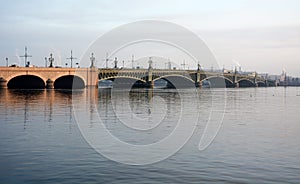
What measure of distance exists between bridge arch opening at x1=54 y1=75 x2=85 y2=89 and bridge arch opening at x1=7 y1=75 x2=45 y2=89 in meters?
8.41

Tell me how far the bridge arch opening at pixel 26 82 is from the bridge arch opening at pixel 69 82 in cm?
841

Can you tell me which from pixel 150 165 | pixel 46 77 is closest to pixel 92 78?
pixel 46 77

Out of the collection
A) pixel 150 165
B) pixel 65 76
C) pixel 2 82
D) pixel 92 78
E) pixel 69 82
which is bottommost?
pixel 150 165

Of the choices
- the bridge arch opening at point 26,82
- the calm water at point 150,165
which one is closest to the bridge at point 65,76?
the bridge arch opening at point 26,82

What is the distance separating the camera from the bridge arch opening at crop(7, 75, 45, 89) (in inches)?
5419

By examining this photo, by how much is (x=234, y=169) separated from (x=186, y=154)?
173 inches

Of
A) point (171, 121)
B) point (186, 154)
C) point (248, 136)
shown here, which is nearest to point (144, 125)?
point (171, 121)

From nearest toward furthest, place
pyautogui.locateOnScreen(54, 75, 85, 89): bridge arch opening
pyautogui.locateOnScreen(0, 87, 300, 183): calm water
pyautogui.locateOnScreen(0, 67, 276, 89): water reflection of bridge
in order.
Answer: pyautogui.locateOnScreen(0, 87, 300, 183): calm water < pyautogui.locateOnScreen(0, 67, 276, 89): water reflection of bridge < pyautogui.locateOnScreen(54, 75, 85, 89): bridge arch opening

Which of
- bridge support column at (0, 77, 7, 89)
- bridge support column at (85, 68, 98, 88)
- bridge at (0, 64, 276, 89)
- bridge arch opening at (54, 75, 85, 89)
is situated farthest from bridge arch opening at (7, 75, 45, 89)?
bridge support column at (85, 68, 98, 88)

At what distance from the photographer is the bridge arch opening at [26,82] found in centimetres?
13765

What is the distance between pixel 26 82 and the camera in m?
142

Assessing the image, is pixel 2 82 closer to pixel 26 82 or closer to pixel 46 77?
pixel 46 77

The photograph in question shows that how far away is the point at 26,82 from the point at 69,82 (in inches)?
612

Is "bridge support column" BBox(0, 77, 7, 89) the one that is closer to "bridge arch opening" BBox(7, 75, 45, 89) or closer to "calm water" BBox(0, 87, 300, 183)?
"bridge arch opening" BBox(7, 75, 45, 89)
